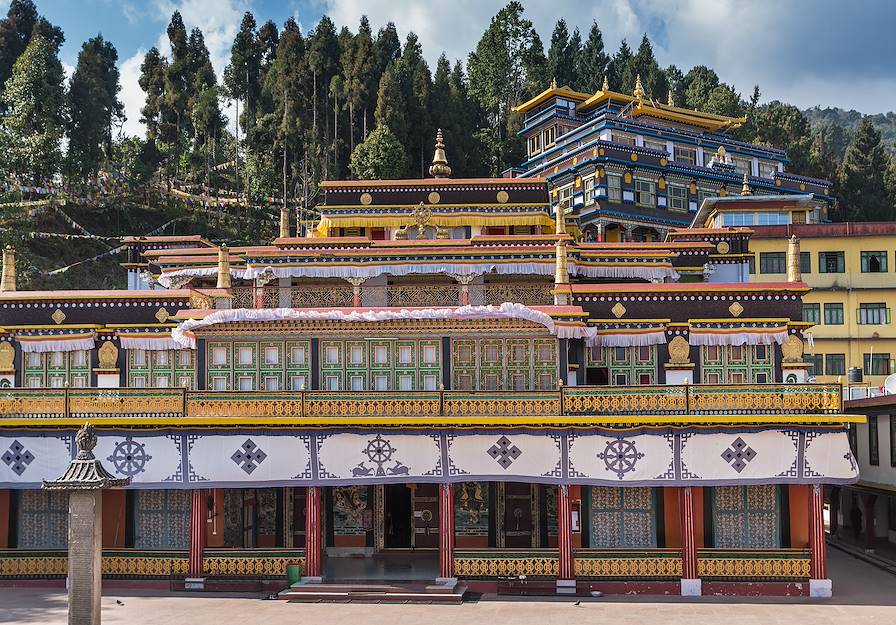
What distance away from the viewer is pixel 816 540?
2434 centimetres

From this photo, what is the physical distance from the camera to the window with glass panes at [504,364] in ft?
88.9

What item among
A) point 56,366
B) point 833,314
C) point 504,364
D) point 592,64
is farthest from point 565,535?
point 592,64

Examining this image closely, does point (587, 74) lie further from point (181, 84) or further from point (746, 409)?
point (746, 409)

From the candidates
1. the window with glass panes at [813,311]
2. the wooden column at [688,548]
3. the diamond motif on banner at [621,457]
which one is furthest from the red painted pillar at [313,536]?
the window with glass panes at [813,311]

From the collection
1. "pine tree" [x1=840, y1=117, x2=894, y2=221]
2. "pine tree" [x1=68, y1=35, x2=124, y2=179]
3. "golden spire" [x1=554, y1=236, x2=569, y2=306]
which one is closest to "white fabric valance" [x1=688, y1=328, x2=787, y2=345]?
"golden spire" [x1=554, y1=236, x2=569, y2=306]

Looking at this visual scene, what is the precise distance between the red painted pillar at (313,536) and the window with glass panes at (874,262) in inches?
1323

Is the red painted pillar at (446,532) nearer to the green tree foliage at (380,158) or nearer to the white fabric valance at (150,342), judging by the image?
the white fabric valance at (150,342)

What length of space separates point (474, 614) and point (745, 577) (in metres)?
7.07

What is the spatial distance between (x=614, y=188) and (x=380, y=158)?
661 inches

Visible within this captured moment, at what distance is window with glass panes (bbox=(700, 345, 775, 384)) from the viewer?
91.5 ft

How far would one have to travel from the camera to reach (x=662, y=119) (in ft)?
216

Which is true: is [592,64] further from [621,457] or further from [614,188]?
[621,457]

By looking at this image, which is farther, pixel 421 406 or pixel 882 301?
pixel 882 301

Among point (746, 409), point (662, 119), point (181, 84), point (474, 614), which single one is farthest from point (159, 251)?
point (181, 84)
